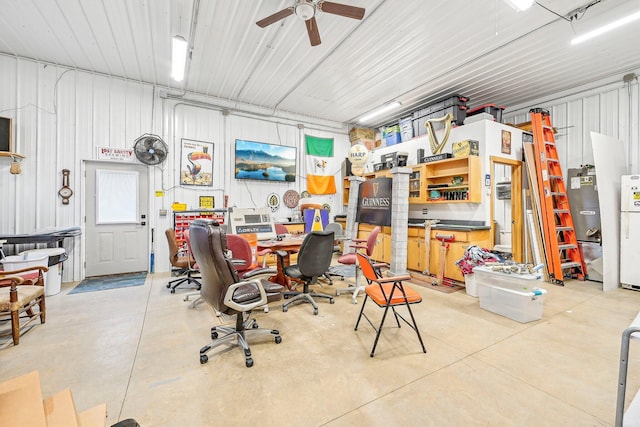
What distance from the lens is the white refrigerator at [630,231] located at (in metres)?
4.28

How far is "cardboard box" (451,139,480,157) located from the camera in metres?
4.80

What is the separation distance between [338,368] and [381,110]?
587cm

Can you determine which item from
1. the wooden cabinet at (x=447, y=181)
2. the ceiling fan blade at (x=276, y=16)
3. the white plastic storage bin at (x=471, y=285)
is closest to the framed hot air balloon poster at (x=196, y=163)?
the ceiling fan blade at (x=276, y=16)

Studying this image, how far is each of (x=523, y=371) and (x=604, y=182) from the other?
161 inches

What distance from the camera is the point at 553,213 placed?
485cm

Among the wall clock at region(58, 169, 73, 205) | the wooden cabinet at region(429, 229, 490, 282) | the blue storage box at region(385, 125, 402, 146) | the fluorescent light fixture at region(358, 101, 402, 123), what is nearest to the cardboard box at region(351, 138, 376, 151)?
the fluorescent light fixture at region(358, 101, 402, 123)

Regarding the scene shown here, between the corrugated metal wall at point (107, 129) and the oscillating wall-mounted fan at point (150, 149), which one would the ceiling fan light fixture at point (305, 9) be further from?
the oscillating wall-mounted fan at point (150, 149)

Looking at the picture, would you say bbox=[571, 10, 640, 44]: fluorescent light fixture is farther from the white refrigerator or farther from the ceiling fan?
the ceiling fan

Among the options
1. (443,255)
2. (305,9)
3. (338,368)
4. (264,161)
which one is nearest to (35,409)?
(338,368)

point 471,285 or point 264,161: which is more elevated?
point 264,161

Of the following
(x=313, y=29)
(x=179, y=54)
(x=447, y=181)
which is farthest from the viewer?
(x=447, y=181)

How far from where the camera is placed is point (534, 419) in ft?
5.77

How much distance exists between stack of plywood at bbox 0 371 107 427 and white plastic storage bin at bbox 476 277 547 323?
3.86 meters

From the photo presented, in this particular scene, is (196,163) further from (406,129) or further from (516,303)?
(516,303)
